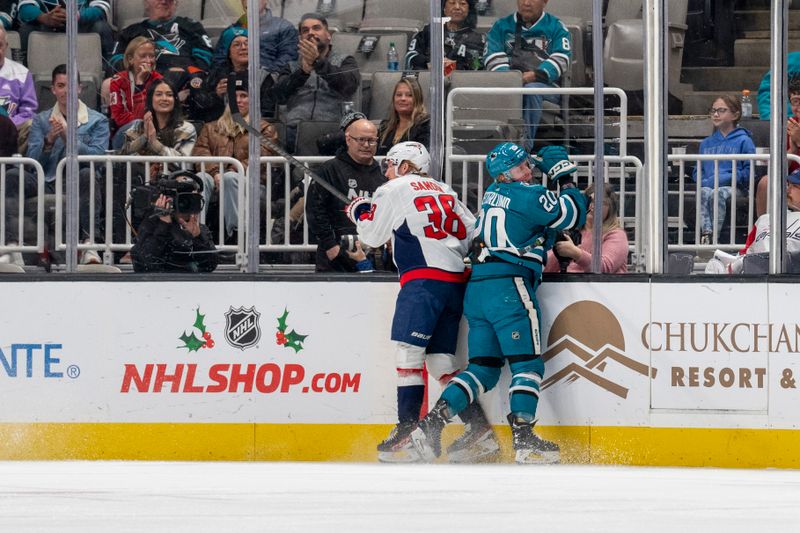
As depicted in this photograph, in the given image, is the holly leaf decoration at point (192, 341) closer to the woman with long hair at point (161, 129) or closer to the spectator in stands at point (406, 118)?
the woman with long hair at point (161, 129)

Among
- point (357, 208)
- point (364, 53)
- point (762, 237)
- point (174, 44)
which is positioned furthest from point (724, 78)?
point (174, 44)

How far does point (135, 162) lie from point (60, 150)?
1.10 ft

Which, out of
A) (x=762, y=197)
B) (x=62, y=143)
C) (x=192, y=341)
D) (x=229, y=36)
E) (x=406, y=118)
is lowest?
(x=192, y=341)

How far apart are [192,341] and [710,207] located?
2.37 m

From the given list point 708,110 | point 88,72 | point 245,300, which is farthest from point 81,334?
point 708,110

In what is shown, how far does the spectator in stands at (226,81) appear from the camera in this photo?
21.7ft

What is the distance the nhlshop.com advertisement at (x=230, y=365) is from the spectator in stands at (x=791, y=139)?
1.65m

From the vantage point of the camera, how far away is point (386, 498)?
520 centimetres

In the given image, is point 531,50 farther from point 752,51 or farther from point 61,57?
point 61,57

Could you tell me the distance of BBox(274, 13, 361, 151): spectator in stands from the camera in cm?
655

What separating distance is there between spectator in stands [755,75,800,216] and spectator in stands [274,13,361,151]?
5.98ft

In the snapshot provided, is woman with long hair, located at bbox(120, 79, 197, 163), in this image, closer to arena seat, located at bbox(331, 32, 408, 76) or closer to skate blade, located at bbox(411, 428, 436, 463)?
arena seat, located at bbox(331, 32, 408, 76)

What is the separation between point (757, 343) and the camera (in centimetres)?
641

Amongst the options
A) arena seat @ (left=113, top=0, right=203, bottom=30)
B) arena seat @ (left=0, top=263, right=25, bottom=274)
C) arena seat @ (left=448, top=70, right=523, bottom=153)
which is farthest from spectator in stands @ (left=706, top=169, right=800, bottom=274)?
arena seat @ (left=0, top=263, right=25, bottom=274)
